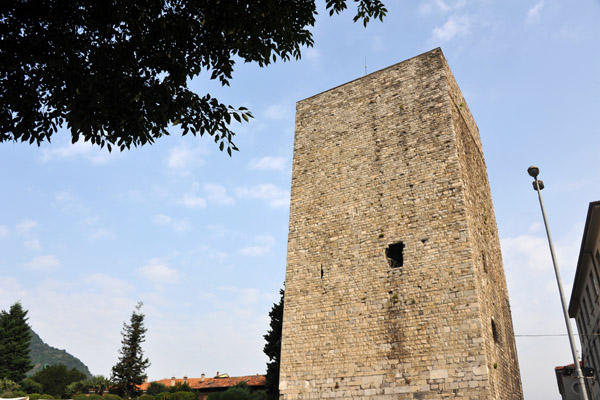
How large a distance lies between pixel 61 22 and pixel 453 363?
33.6 ft

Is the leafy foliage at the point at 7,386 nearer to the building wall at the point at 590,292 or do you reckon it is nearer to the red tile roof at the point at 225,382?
the red tile roof at the point at 225,382

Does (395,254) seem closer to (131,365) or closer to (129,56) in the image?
(129,56)

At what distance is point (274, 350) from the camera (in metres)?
26.5

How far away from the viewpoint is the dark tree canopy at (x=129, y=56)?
5.56m

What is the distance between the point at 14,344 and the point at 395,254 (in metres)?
45.9

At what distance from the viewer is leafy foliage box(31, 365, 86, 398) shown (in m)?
47.4

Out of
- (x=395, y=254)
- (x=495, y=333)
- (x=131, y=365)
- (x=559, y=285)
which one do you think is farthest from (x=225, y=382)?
(x=559, y=285)

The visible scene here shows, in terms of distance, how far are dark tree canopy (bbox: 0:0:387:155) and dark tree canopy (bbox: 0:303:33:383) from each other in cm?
4619

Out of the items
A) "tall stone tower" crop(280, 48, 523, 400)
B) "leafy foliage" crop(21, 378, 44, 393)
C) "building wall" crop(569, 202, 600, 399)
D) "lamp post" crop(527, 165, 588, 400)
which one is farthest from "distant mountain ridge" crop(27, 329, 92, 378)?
"lamp post" crop(527, 165, 588, 400)

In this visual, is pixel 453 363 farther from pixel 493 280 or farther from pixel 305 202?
pixel 305 202

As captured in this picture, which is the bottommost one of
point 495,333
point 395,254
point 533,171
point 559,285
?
point 495,333

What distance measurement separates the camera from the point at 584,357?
2720 centimetres

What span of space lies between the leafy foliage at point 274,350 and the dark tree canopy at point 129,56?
65.6 feet

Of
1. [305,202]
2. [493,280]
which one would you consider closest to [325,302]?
[305,202]
